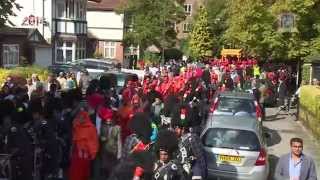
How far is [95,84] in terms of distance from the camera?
15.7m

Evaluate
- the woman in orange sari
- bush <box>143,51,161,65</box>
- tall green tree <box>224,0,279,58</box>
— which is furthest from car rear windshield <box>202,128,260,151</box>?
bush <box>143,51,161,65</box>

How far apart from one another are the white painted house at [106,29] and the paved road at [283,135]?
118 ft

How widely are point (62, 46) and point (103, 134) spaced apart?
44334 mm

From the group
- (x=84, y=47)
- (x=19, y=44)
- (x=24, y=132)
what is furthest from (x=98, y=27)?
(x=24, y=132)

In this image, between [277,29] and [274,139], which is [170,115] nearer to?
[274,139]

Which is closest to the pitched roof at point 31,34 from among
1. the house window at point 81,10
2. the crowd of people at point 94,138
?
the house window at point 81,10

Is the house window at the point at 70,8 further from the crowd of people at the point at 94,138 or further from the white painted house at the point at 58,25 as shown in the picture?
the crowd of people at the point at 94,138

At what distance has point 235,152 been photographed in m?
13.3

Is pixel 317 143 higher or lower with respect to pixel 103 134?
lower

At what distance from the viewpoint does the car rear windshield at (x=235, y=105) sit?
18.8m

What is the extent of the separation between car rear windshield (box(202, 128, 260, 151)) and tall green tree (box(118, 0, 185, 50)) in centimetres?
4502

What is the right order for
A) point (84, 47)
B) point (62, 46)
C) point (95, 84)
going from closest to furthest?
point (95, 84) → point (62, 46) → point (84, 47)

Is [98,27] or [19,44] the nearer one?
[19,44]

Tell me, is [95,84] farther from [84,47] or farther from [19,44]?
[84,47]
